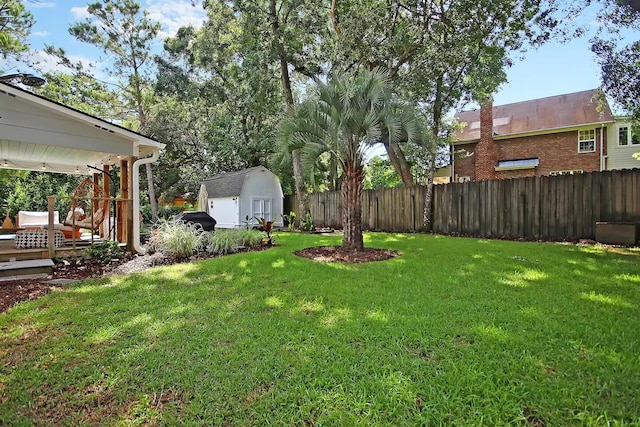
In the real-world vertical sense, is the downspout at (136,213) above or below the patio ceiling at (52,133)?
below

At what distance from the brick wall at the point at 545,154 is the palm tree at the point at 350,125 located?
46.9 ft

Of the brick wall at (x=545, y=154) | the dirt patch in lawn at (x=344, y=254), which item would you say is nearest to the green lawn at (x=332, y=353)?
the dirt patch in lawn at (x=344, y=254)

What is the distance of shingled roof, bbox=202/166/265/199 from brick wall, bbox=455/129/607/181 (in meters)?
13.3

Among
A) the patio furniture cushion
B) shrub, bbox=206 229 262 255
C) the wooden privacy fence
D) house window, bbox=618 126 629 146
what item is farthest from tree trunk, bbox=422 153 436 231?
house window, bbox=618 126 629 146

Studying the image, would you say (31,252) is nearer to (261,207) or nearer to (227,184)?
(227,184)

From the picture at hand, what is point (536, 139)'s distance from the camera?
62.2 ft

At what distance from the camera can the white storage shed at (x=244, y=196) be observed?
16.8 m

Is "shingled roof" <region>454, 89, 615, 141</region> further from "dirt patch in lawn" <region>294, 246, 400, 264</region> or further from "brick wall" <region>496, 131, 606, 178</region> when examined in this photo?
"dirt patch in lawn" <region>294, 246, 400, 264</region>

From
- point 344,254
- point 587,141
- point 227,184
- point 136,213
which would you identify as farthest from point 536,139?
point 136,213

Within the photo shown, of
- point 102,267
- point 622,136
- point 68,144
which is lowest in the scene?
point 102,267

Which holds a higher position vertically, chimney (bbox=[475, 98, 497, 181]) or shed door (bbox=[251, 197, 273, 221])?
chimney (bbox=[475, 98, 497, 181])

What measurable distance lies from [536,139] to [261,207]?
54.1 feet

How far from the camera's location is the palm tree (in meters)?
7.20

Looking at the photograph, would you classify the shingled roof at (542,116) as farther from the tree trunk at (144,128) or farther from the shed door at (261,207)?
the tree trunk at (144,128)
